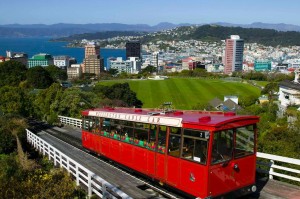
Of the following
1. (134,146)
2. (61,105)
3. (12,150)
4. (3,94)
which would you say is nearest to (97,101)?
(61,105)

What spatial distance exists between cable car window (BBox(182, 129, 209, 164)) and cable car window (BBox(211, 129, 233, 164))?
0.89 ft

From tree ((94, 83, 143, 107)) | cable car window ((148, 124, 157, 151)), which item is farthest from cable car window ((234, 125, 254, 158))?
tree ((94, 83, 143, 107))

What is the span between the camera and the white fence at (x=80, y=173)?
34.1 feet

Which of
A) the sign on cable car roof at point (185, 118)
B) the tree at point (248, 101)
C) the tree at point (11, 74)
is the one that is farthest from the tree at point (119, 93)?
the sign on cable car roof at point (185, 118)

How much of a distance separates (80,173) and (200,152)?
4.67 meters

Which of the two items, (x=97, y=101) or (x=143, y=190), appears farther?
(x=97, y=101)

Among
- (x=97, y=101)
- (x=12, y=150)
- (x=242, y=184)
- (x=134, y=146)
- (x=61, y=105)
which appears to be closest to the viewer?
(x=242, y=184)

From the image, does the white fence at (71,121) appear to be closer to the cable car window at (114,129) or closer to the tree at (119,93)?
the cable car window at (114,129)

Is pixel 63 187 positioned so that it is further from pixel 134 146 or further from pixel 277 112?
pixel 277 112

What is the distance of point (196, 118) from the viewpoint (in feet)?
35.5

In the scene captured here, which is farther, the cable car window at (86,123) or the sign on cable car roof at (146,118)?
the cable car window at (86,123)

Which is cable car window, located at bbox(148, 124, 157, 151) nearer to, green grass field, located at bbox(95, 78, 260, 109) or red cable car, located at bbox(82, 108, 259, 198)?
red cable car, located at bbox(82, 108, 259, 198)

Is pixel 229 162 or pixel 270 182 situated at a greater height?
pixel 229 162

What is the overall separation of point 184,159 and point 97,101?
36.4 m
